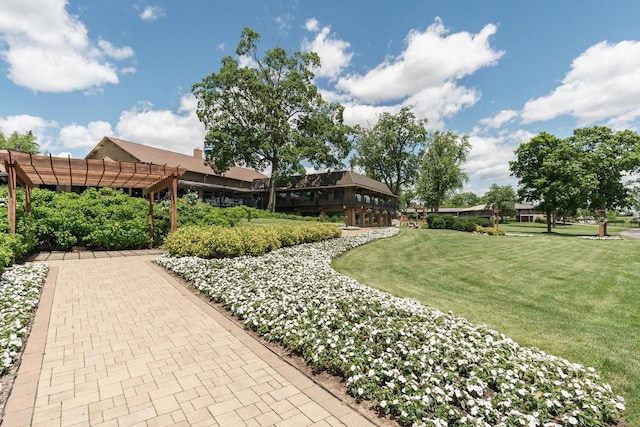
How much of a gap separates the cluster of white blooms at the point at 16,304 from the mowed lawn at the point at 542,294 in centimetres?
587

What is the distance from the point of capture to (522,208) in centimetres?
7650

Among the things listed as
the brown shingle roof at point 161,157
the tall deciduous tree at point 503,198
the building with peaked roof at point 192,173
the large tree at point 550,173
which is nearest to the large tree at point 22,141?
the building with peaked roof at point 192,173

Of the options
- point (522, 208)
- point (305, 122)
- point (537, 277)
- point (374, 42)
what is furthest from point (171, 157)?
point (522, 208)

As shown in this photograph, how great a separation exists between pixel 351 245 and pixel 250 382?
1094cm

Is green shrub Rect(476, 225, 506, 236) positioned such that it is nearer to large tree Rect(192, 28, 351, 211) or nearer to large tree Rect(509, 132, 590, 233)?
large tree Rect(509, 132, 590, 233)

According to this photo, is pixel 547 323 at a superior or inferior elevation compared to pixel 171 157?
inferior

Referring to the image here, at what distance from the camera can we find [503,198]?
59.6 metres

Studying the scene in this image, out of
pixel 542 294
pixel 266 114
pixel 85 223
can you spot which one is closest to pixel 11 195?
pixel 85 223

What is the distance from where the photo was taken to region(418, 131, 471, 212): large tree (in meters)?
45.5

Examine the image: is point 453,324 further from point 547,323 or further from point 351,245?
point 351,245

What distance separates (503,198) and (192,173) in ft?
177

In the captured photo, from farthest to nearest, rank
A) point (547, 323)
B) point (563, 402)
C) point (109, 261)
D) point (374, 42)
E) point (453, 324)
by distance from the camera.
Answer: point (374, 42), point (109, 261), point (547, 323), point (453, 324), point (563, 402)

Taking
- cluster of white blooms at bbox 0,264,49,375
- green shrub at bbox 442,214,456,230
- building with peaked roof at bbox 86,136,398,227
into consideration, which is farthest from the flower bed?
green shrub at bbox 442,214,456,230

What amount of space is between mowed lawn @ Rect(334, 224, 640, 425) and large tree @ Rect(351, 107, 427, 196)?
3489cm
